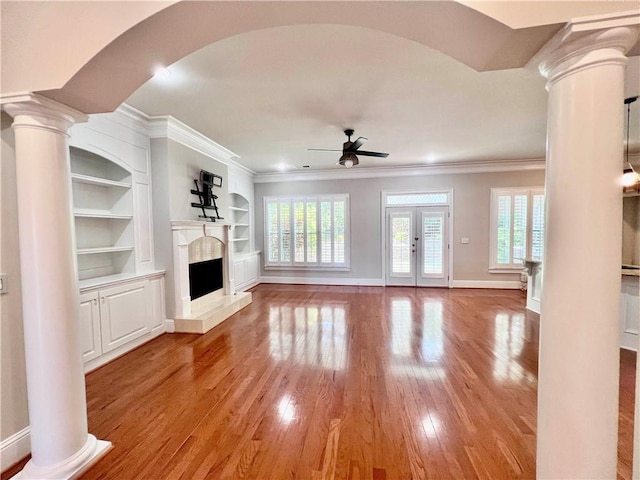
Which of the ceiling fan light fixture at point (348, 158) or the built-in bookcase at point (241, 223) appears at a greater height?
the ceiling fan light fixture at point (348, 158)

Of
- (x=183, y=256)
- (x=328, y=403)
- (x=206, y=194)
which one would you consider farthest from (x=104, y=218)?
(x=328, y=403)

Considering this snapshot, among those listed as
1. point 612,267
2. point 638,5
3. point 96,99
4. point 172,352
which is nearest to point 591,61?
point 638,5

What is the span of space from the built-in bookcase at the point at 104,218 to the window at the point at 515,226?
7.02 metres

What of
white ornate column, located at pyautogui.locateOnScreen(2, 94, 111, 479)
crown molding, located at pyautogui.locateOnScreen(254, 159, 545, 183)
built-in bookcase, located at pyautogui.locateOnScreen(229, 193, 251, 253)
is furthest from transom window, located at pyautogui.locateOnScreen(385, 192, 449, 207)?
white ornate column, located at pyautogui.locateOnScreen(2, 94, 111, 479)

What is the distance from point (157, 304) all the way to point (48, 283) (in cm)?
250

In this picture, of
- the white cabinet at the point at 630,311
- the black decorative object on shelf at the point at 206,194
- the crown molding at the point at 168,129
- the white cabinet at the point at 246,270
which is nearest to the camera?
the white cabinet at the point at 630,311

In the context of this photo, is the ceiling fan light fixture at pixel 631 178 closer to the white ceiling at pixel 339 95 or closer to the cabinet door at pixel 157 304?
the white ceiling at pixel 339 95

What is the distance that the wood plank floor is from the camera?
68.9 inches

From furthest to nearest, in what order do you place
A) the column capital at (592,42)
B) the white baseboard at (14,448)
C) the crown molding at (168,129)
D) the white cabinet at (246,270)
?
the white cabinet at (246,270), the crown molding at (168,129), the white baseboard at (14,448), the column capital at (592,42)

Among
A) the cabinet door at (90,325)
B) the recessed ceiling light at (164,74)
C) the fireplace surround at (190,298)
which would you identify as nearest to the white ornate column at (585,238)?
the recessed ceiling light at (164,74)

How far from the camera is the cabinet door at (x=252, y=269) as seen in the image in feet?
23.0

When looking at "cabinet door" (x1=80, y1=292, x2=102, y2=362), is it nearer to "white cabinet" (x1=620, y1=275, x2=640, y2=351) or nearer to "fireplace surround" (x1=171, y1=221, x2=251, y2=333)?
"fireplace surround" (x1=171, y1=221, x2=251, y2=333)

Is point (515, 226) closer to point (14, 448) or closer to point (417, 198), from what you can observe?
point (417, 198)

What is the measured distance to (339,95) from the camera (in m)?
3.08
